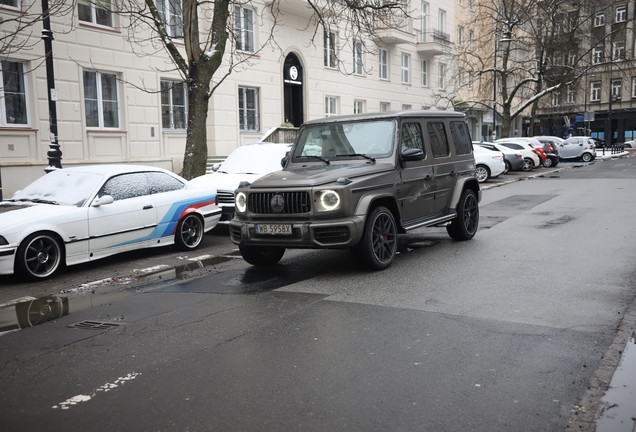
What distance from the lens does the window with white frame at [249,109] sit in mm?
25938

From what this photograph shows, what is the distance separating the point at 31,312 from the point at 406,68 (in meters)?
34.4

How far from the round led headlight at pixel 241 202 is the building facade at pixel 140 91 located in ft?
23.5

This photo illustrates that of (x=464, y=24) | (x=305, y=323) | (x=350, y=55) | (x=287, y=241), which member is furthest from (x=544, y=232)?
(x=464, y=24)

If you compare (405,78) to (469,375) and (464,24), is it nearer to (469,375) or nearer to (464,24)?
(464,24)

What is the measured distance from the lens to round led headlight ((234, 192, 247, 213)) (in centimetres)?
822

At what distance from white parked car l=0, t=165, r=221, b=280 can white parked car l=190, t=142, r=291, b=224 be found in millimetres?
842

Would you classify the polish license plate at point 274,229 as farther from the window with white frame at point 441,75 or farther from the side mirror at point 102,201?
the window with white frame at point 441,75

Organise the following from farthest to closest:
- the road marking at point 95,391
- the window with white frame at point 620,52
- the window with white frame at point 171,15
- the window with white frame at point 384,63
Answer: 1. the window with white frame at point 620,52
2. the window with white frame at point 384,63
3. the window with white frame at point 171,15
4. the road marking at point 95,391

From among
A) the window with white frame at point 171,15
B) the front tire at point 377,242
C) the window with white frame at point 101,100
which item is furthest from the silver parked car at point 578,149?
the front tire at point 377,242

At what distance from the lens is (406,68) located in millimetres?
38625

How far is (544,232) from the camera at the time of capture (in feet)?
37.2

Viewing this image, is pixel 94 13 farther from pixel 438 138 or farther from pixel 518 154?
pixel 518 154

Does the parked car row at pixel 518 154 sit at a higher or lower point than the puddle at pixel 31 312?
higher

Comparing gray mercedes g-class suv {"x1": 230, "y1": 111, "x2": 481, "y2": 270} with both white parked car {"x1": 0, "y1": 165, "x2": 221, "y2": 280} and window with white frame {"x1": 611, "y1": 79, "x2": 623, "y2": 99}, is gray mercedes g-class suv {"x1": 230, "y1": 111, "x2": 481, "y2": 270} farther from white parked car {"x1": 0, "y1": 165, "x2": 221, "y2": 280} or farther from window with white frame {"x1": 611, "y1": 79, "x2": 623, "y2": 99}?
window with white frame {"x1": 611, "y1": 79, "x2": 623, "y2": 99}
